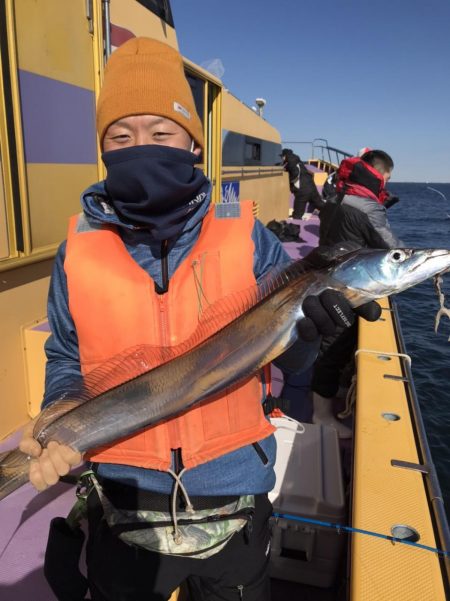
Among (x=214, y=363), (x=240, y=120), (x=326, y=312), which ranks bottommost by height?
(x=214, y=363)

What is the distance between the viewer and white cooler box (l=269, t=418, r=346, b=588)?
2.91 meters

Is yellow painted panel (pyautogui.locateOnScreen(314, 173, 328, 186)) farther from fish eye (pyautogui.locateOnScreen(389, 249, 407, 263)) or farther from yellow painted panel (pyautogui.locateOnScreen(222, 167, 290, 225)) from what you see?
fish eye (pyautogui.locateOnScreen(389, 249, 407, 263))

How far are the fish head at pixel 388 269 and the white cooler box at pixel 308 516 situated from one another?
183 cm

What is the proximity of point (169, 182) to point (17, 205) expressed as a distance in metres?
2.21

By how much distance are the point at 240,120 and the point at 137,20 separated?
221 inches

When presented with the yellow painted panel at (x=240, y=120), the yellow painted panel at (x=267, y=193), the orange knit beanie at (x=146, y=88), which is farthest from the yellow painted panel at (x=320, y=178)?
the orange knit beanie at (x=146, y=88)

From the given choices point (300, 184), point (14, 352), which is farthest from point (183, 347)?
point (300, 184)

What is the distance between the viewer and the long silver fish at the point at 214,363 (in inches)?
68.6

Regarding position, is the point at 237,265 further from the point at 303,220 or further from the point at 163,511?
the point at 303,220

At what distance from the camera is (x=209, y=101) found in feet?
24.0

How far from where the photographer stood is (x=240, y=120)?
33.5 ft

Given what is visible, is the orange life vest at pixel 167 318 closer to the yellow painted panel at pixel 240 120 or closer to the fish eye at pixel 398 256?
the fish eye at pixel 398 256

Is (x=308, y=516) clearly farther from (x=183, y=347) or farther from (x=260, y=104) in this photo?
(x=260, y=104)

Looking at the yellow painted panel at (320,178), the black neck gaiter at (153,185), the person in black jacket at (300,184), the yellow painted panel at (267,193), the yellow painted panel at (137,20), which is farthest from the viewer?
the yellow painted panel at (320,178)
